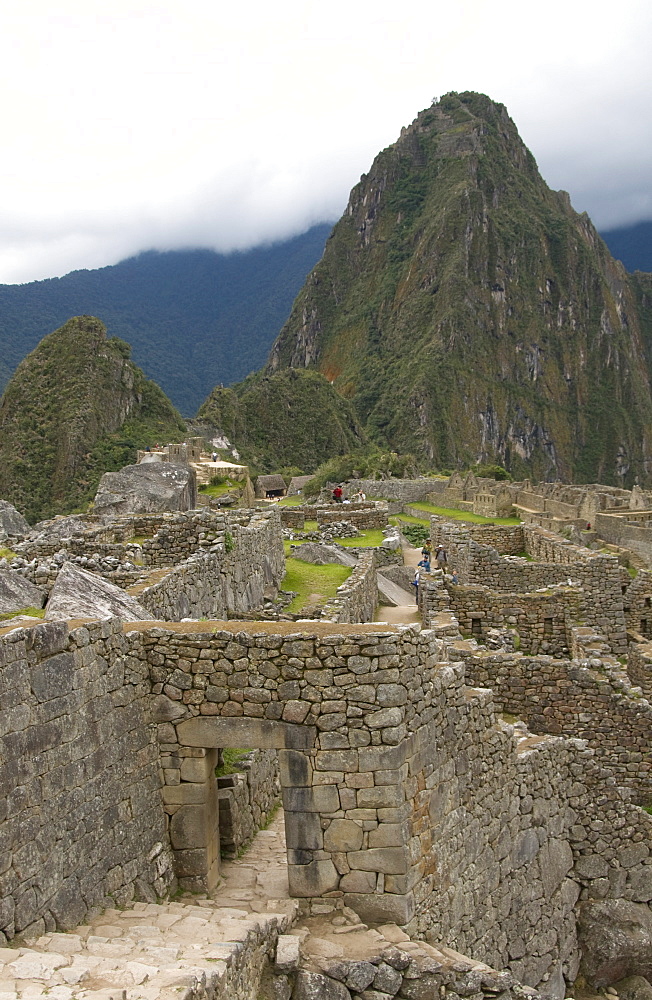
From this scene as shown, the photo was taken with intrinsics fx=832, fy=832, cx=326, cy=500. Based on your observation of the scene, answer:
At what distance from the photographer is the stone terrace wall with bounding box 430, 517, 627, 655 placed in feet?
42.2

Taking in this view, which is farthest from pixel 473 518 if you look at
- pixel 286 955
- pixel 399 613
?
pixel 286 955

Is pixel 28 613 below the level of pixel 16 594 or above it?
below

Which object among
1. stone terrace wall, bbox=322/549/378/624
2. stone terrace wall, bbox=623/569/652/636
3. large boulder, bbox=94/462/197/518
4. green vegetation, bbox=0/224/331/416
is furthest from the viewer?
green vegetation, bbox=0/224/331/416

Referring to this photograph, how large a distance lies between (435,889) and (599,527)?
158 ft

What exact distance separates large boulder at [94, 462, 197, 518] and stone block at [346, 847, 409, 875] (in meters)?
13.5

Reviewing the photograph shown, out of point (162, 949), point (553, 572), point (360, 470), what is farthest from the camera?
point (360, 470)

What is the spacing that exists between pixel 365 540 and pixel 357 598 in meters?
11.4

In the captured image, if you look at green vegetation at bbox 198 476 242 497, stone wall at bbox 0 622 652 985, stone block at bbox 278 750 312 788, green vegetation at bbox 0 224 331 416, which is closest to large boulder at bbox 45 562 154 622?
stone wall at bbox 0 622 652 985

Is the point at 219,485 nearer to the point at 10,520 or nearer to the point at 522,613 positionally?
the point at 10,520

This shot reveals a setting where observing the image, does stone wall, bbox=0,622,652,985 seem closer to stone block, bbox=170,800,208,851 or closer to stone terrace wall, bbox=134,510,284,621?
stone block, bbox=170,800,208,851

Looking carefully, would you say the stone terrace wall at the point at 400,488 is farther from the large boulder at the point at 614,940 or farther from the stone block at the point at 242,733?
the stone block at the point at 242,733

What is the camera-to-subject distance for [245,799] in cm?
702

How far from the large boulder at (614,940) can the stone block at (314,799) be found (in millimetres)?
5046

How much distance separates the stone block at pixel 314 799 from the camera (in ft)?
18.6
